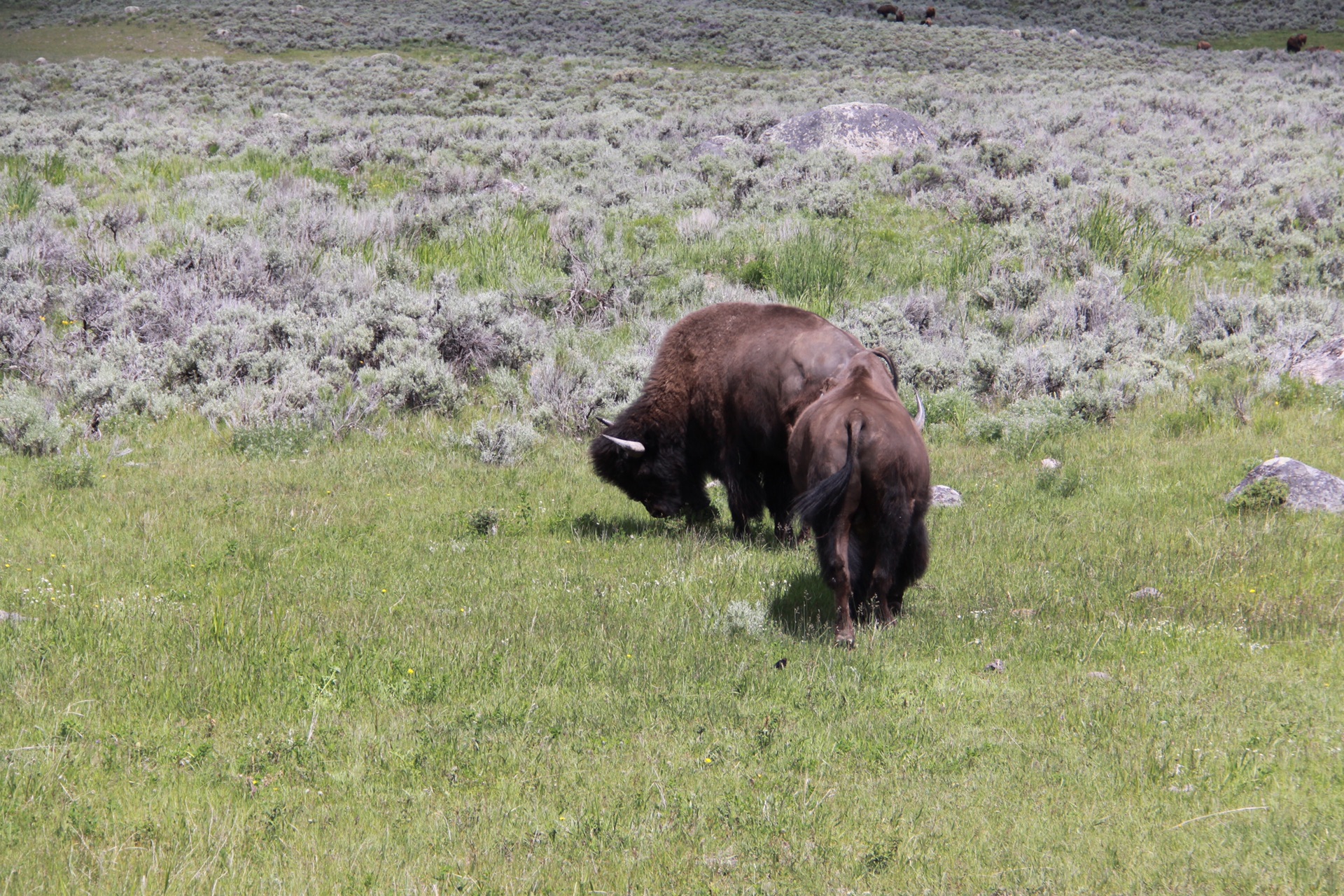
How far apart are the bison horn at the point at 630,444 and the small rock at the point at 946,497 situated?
230 centimetres

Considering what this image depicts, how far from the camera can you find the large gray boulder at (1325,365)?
444 inches

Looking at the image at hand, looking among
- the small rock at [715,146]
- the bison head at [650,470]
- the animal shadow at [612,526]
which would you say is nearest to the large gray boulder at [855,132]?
the small rock at [715,146]

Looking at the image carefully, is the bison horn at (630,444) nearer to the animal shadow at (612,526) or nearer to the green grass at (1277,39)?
the animal shadow at (612,526)

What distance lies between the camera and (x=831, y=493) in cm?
538

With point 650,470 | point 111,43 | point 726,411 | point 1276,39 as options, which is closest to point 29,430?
point 650,470

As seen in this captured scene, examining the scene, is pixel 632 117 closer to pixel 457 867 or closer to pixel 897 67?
pixel 897 67

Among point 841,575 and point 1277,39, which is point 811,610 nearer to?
point 841,575

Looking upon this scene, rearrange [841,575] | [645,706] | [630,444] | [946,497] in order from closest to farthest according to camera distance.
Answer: [645,706] < [841,575] < [630,444] < [946,497]

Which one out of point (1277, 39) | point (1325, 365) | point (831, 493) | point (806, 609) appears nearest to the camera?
point (831, 493)

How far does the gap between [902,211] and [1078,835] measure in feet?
51.2

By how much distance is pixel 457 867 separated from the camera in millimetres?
3494

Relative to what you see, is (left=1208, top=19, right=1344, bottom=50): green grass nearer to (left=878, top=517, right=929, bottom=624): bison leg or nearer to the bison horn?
the bison horn

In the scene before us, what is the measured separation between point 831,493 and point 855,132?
18865mm

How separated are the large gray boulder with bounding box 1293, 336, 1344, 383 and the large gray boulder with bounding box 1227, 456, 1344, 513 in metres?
3.79
